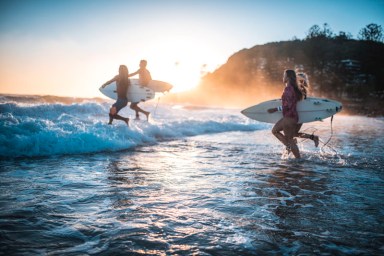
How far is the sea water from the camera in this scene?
7.99ft

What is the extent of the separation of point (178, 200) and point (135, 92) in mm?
8593

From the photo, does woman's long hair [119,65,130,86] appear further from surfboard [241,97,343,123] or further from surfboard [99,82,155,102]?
surfboard [241,97,343,123]

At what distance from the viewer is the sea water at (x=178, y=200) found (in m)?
2.44

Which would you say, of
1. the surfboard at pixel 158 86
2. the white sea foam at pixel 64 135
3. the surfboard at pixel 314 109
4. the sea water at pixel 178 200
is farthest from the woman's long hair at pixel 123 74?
the surfboard at pixel 314 109

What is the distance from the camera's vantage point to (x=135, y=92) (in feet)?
37.9

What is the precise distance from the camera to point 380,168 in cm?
586

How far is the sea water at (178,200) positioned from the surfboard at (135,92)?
4.34 metres

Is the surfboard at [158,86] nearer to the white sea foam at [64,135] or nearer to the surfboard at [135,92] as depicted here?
the surfboard at [135,92]

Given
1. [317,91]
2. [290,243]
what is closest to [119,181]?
[290,243]

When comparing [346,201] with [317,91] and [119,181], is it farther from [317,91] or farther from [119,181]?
[317,91]

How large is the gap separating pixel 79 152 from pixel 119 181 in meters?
3.21

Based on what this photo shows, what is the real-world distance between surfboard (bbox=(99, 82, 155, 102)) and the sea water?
4.34 metres

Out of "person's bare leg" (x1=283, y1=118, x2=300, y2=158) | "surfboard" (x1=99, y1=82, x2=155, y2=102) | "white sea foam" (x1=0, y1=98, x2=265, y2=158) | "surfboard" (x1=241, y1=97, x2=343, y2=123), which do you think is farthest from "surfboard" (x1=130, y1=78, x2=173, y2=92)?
"person's bare leg" (x1=283, y1=118, x2=300, y2=158)

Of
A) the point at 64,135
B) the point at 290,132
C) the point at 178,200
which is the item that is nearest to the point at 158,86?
the point at 64,135
